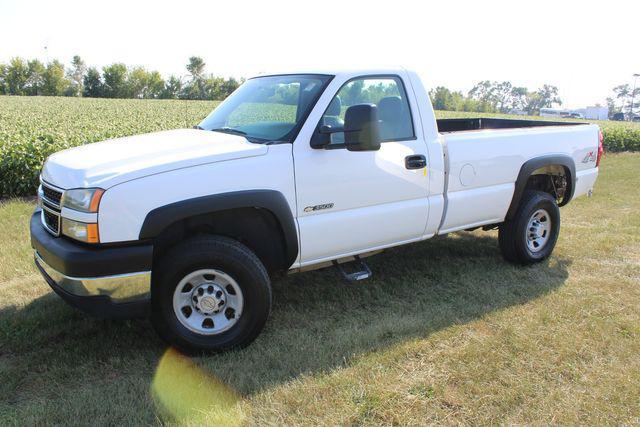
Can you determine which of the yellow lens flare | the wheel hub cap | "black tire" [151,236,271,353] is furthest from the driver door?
the wheel hub cap

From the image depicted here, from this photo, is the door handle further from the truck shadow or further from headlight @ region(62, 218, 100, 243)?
headlight @ region(62, 218, 100, 243)

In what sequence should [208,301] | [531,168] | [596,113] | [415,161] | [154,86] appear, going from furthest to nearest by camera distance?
[154,86]
[596,113]
[531,168]
[415,161]
[208,301]

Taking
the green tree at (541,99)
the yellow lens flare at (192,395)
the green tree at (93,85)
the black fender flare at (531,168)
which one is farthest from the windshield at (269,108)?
the green tree at (541,99)

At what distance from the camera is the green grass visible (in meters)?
2.87

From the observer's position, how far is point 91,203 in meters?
2.93

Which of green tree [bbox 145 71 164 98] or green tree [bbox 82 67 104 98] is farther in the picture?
green tree [bbox 145 71 164 98]

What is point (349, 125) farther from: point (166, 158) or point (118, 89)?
point (118, 89)

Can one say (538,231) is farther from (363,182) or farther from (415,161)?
(363,182)

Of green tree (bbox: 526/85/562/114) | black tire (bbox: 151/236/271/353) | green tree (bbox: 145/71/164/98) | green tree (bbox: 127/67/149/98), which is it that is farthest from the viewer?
green tree (bbox: 526/85/562/114)

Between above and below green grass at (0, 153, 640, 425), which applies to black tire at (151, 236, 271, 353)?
above

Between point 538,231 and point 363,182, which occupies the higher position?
point 363,182

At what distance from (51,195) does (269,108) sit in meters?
1.77

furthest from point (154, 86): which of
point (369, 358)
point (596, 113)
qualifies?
point (369, 358)

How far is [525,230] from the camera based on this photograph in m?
5.15
